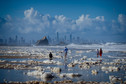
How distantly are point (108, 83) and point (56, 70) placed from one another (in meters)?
6.67

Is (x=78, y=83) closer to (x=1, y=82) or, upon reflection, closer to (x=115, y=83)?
(x=115, y=83)

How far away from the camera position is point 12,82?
12945 mm

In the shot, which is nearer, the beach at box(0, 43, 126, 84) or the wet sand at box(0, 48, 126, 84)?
the wet sand at box(0, 48, 126, 84)

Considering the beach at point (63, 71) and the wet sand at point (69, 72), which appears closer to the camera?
the wet sand at point (69, 72)

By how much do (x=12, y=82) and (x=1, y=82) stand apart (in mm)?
753

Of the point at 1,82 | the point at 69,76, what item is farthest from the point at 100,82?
the point at 1,82

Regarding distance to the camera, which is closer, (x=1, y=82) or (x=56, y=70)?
(x=1, y=82)

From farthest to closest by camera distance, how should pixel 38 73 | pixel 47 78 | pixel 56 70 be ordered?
1. pixel 56 70
2. pixel 38 73
3. pixel 47 78

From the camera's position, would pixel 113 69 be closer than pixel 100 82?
No

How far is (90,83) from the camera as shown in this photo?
12.8 meters

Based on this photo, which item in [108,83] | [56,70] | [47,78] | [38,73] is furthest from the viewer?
[56,70]

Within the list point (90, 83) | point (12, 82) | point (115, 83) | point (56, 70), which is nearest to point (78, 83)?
point (90, 83)

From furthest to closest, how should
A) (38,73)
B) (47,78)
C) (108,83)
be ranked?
(38,73) → (47,78) → (108,83)

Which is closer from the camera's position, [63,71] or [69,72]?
[69,72]
